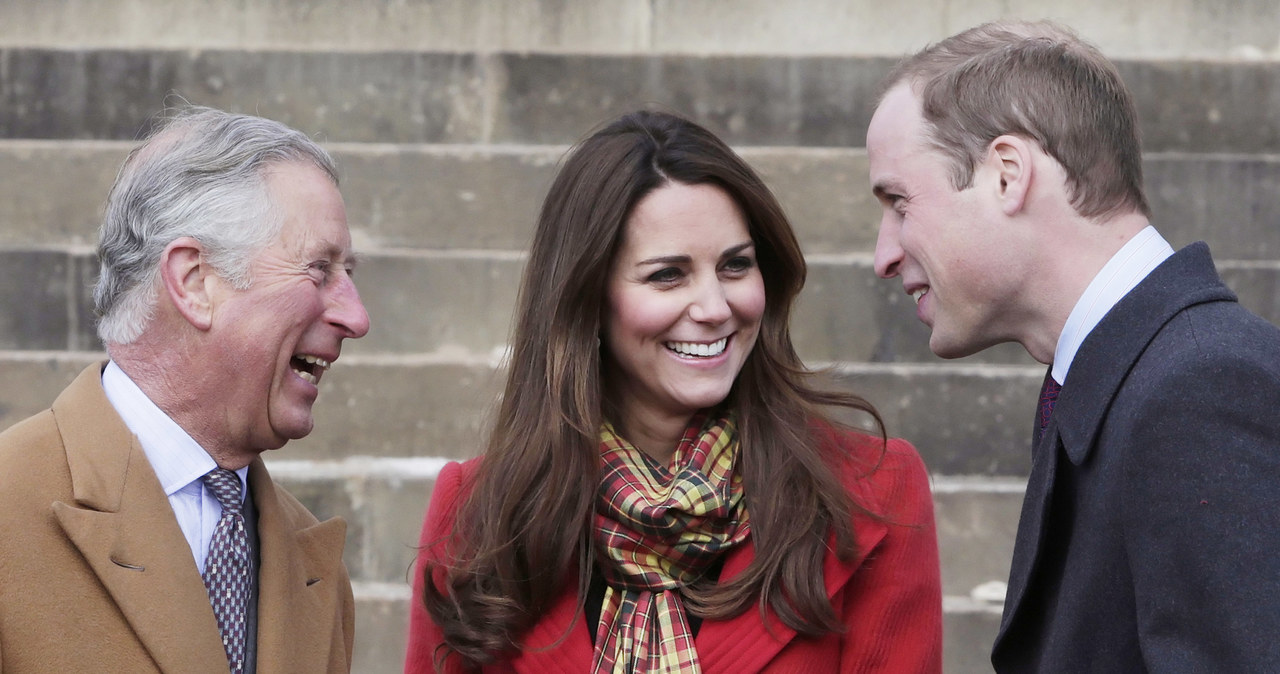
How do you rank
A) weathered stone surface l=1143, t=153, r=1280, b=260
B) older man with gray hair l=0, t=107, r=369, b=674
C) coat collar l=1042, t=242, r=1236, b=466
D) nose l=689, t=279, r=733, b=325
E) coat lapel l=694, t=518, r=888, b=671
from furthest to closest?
weathered stone surface l=1143, t=153, r=1280, b=260 < nose l=689, t=279, r=733, b=325 < coat lapel l=694, t=518, r=888, b=671 < older man with gray hair l=0, t=107, r=369, b=674 < coat collar l=1042, t=242, r=1236, b=466

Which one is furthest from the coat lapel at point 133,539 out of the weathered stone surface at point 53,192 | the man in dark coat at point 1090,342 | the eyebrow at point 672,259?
the weathered stone surface at point 53,192

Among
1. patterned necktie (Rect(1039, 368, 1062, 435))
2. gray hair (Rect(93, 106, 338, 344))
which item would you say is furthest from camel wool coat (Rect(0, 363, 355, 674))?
patterned necktie (Rect(1039, 368, 1062, 435))

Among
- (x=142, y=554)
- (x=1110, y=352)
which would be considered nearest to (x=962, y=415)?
(x=1110, y=352)

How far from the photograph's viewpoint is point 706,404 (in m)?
2.82

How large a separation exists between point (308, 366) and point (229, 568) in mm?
448

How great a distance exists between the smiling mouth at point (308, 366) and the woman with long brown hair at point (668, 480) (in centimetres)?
44

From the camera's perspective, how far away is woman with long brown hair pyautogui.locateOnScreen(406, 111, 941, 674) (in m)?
2.66

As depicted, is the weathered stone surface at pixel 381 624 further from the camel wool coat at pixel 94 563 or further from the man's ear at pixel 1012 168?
the man's ear at pixel 1012 168

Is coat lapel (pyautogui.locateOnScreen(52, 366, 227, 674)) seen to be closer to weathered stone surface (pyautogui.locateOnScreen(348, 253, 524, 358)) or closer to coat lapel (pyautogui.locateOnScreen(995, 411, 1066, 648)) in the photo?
coat lapel (pyautogui.locateOnScreen(995, 411, 1066, 648))

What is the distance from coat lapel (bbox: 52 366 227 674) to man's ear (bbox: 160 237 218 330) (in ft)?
0.67

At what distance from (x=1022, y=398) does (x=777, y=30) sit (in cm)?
189

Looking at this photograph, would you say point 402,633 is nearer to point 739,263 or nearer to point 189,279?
point 739,263

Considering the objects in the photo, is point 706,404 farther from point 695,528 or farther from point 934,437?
point 934,437

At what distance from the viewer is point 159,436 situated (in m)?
2.39
